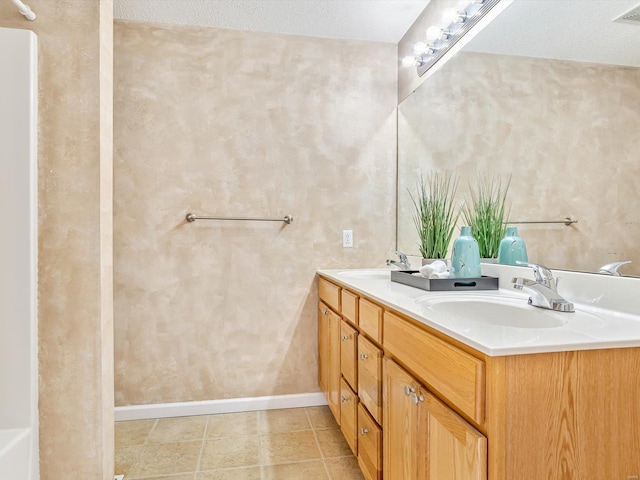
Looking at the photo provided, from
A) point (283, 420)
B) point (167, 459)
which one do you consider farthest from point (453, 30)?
point (167, 459)

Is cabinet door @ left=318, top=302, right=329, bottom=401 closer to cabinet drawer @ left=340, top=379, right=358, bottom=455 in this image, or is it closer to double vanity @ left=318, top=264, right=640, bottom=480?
cabinet drawer @ left=340, top=379, right=358, bottom=455

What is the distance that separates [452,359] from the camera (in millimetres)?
892

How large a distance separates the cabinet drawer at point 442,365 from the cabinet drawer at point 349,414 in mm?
560

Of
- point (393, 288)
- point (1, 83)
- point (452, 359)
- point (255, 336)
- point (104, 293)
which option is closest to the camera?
point (452, 359)

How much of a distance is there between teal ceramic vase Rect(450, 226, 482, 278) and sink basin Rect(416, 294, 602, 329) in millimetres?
217

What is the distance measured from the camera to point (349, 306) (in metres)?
1.79

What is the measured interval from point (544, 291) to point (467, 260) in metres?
0.48

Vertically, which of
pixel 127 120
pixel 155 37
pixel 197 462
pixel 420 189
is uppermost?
Result: pixel 155 37

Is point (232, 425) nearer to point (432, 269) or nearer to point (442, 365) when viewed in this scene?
point (432, 269)

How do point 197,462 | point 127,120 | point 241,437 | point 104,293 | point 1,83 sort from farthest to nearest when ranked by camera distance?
point 127,120 < point 241,437 < point 197,462 < point 104,293 < point 1,83

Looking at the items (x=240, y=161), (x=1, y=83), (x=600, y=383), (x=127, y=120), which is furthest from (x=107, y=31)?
(x=600, y=383)

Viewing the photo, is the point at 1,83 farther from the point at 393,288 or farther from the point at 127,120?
the point at 393,288

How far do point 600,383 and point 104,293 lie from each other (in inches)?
57.7

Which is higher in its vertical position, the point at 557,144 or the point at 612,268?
the point at 557,144
